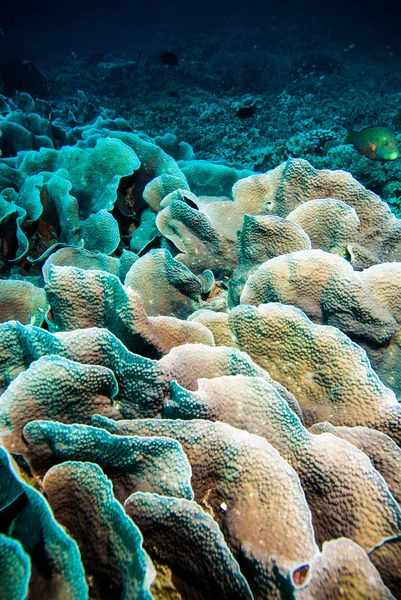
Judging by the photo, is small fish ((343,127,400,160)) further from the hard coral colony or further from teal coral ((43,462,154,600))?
teal coral ((43,462,154,600))

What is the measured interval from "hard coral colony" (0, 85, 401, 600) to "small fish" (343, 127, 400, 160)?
9.26 feet

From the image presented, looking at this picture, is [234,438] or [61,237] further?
[61,237]

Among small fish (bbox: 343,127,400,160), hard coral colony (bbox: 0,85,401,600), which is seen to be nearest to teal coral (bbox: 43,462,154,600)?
hard coral colony (bbox: 0,85,401,600)

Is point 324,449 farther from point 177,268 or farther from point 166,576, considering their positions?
point 177,268

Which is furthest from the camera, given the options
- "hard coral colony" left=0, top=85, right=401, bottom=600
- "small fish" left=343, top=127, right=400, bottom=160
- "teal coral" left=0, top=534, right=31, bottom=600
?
"small fish" left=343, top=127, right=400, bottom=160

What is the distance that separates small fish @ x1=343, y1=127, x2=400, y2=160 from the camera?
4160mm

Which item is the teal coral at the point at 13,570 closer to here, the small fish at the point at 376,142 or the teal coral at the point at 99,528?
the teal coral at the point at 99,528

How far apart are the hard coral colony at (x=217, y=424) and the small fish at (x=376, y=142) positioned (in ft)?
9.26

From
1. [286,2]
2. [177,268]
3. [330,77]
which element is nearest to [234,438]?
[177,268]

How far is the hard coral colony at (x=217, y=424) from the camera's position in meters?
0.80

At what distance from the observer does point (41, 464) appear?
98 centimetres

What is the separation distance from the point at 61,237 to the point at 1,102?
13.7 feet

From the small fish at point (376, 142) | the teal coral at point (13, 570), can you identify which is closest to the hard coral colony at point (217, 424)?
the teal coral at point (13, 570)

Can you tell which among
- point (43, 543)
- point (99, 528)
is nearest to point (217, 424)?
point (99, 528)
